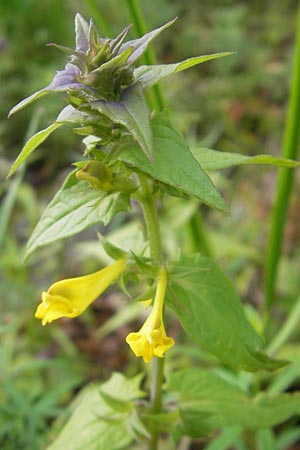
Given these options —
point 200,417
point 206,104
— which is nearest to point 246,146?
point 206,104

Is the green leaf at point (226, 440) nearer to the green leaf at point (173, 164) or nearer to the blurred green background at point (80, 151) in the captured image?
the blurred green background at point (80, 151)

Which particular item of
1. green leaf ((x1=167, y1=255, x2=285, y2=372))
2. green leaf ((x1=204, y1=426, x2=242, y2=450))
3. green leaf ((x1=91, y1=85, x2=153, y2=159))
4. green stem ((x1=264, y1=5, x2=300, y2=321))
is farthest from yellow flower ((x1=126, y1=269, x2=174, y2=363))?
green stem ((x1=264, y1=5, x2=300, y2=321))

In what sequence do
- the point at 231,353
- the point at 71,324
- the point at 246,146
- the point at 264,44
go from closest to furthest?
the point at 231,353 < the point at 71,324 < the point at 246,146 < the point at 264,44

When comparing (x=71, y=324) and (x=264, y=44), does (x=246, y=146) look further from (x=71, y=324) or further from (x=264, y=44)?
(x=71, y=324)

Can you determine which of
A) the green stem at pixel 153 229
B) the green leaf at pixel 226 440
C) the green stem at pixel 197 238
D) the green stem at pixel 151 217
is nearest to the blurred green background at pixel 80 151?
the green stem at pixel 197 238

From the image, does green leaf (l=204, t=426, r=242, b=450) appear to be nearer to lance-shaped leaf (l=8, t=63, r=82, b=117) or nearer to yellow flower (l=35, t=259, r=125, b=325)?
yellow flower (l=35, t=259, r=125, b=325)

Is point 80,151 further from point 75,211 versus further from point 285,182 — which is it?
point 75,211
